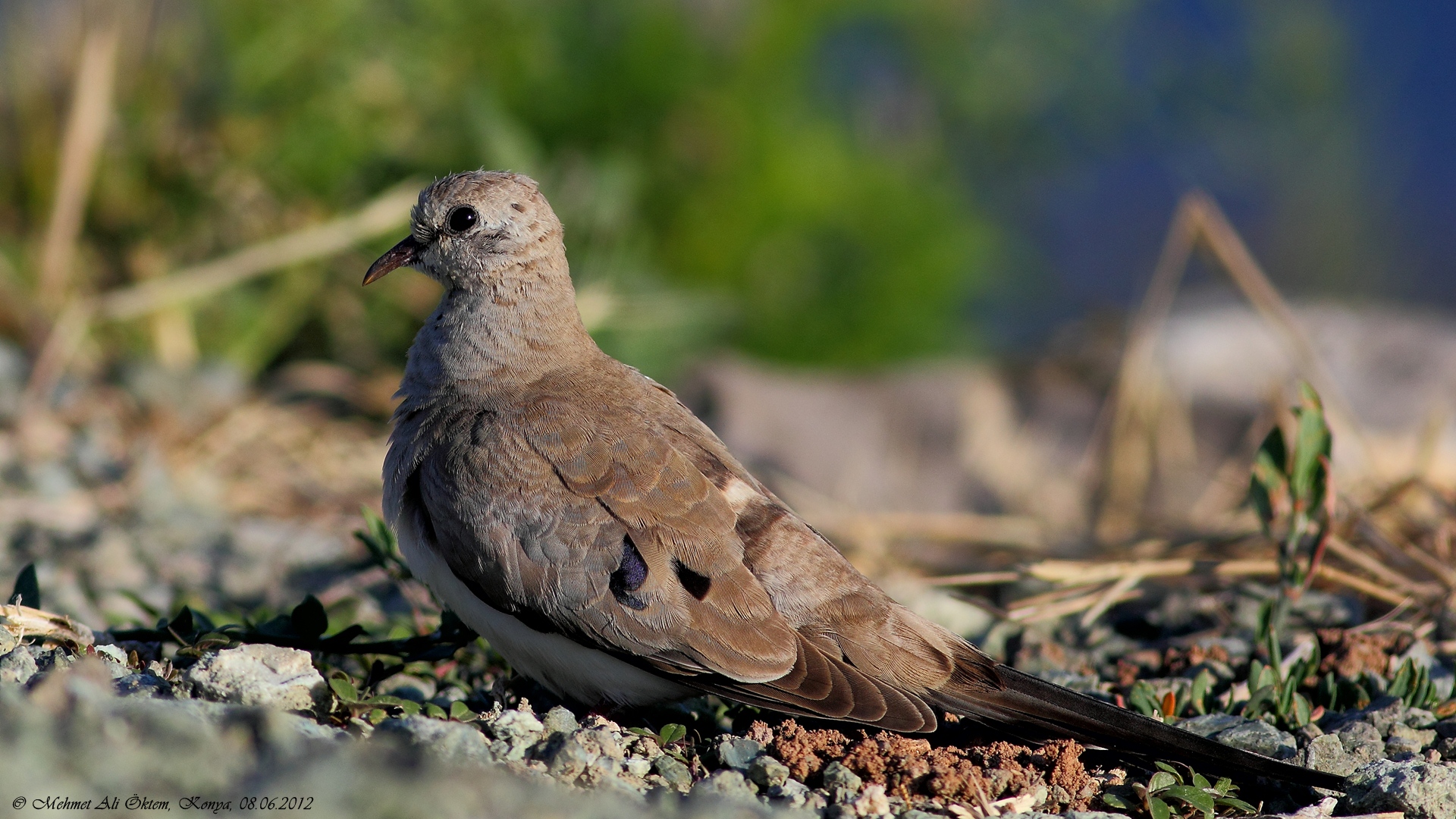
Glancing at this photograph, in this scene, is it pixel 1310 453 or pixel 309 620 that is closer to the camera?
pixel 309 620

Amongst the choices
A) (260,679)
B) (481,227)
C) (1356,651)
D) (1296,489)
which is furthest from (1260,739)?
(481,227)

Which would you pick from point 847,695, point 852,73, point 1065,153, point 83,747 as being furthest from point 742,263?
point 83,747

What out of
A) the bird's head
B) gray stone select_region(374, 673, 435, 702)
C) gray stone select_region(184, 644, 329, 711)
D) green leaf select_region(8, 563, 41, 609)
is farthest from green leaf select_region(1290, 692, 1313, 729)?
green leaf select_region(8, 563, 41, 609)

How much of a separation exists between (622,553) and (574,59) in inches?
193

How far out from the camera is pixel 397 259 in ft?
12.5

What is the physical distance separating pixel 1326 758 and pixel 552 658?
1684 mm

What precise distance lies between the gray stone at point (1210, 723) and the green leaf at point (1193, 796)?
0.88 feet

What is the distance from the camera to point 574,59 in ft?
24.1

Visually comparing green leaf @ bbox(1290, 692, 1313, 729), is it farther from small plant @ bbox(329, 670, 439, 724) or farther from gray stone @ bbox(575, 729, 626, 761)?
small plant @ bbox(329, 670, 439, 724)

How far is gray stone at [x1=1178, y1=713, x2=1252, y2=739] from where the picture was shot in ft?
9.71

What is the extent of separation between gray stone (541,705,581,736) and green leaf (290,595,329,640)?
26.6 inches

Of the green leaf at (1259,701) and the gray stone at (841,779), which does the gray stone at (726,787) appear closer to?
the gray stone at (841,779)

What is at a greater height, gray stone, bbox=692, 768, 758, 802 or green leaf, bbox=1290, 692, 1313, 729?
green leaf, bbox=1290, 692, 1313, 729

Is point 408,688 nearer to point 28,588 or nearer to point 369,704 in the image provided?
point 369,704
